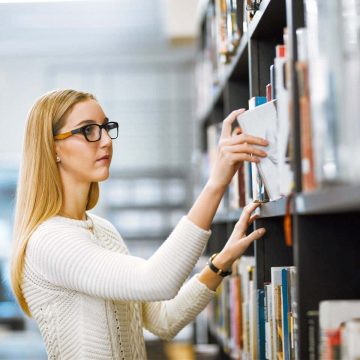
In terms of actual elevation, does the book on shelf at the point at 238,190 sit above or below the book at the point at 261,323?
above

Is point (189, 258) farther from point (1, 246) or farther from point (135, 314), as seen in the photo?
point (1, 246)

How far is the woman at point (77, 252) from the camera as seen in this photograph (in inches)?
56.8

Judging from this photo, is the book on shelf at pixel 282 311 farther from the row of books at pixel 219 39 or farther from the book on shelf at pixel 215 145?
the book on shelf at pixel 215 145

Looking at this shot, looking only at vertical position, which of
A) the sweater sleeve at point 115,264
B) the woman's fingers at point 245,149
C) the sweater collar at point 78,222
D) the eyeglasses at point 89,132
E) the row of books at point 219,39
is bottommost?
the sweater sleeve at point 115,264

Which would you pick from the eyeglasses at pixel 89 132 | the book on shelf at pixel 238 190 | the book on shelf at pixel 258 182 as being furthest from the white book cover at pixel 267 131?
the book on shelf at pixel 238 190

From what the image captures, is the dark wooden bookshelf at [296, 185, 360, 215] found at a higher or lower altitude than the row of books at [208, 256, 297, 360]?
higher

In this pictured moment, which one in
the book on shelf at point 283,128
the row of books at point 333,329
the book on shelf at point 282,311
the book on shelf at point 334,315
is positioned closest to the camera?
the row of books at point 333,329

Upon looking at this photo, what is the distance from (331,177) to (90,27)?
17.6 feet

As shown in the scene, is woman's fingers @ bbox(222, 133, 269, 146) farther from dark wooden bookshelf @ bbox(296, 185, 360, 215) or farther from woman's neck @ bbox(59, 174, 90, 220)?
woman's neck @ bbox(59, 174, 90, 220)

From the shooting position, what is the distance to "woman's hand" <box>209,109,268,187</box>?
54.1 inches

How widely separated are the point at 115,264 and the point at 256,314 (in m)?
0.58

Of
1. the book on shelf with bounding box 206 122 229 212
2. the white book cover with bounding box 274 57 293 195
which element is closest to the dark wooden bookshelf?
the white book cover with bounding box 274 57 293 195

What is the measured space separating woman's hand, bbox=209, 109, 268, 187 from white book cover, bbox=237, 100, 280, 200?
16 mm

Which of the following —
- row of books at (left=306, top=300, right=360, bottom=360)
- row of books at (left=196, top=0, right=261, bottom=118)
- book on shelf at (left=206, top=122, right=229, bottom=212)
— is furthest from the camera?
book on shelf at (left=206, top=122, right=229, bottom=212)
